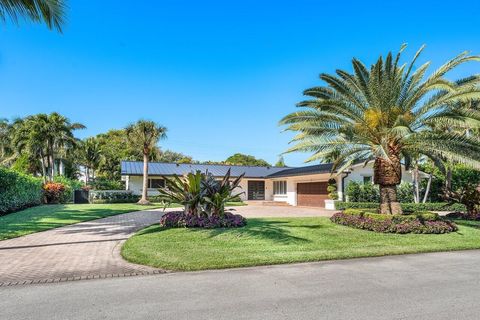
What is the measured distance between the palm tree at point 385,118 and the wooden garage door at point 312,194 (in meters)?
13.3

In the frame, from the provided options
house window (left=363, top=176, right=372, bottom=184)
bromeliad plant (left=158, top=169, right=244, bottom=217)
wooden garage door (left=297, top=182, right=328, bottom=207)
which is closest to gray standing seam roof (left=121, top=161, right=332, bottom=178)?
wooden garage door (left=297, top=182, right=328, bottom=207)

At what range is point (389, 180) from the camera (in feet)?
42.5

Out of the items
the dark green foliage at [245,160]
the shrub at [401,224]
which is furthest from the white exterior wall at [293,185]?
the dark green foliage at [245,160]

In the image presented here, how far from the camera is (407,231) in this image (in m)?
11.8

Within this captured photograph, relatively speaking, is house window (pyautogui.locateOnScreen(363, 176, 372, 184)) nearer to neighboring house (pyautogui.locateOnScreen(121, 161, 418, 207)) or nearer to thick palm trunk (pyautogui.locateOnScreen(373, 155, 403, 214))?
neighboring house (pyautogui.locateOnScreen(121, 161, 418, 207))

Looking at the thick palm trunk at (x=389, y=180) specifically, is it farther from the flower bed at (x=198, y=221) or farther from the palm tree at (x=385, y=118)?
the flower bed at (x=198, y=221)

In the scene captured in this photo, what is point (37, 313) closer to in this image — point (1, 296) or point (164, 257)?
point (1, 296)

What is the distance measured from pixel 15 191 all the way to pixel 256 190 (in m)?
23.4

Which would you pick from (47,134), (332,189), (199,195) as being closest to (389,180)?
(199,195)

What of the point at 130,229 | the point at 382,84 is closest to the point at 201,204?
the point at 130,229

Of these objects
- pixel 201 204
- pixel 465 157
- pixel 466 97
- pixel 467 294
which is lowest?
pixel 467 294

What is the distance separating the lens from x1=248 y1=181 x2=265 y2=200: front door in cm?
3719

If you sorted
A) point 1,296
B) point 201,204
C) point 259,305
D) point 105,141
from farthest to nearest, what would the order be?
1. point 105,141
2. point 201,204
3. point 1,296
4. point 259,305

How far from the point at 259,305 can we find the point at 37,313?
3004 millimetres
